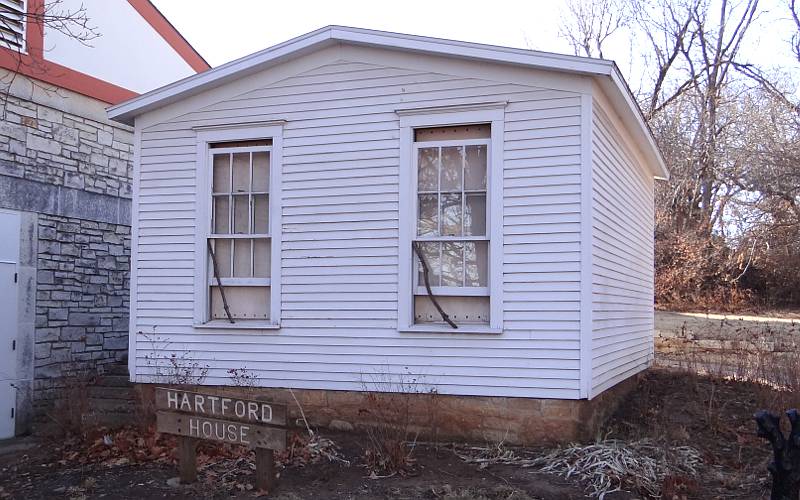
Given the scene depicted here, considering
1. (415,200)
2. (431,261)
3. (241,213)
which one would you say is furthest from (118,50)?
(431,261)

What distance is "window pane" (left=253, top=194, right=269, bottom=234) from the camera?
8.47 m

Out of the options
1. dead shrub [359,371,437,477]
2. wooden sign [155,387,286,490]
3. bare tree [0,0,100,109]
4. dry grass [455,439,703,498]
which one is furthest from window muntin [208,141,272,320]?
dry grass [455,439,703,498]

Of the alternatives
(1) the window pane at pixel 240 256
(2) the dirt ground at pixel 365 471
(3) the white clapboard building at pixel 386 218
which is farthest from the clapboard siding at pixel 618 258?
(1) the window pane at pixel 240 256

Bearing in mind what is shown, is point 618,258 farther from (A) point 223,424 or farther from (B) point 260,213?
Result: (A) point 223,424

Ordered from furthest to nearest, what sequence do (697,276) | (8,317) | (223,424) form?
(697,276), (8,317), (223,424)

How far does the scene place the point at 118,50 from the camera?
442 inches

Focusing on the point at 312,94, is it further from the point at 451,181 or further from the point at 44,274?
the point at 44,274

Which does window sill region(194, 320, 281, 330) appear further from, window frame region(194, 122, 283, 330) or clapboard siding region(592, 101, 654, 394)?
clapboard siding region(592, 101, 654, 394)

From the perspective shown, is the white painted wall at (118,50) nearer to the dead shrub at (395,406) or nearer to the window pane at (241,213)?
the window pane at (241,213)

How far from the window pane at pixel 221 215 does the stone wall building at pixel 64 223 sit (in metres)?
2.28

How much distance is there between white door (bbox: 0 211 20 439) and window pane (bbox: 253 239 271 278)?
130 inches

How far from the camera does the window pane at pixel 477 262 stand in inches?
300

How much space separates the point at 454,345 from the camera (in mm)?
7555

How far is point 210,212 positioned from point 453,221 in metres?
2.78
